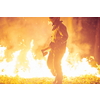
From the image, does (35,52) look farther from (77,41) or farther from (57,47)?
(77,41)

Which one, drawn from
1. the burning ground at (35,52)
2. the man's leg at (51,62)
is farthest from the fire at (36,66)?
the man's leg at (51,62)

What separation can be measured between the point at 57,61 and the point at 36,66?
0.54 m

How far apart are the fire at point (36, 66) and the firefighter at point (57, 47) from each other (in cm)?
13

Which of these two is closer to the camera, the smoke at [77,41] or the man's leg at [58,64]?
the man's leg at [58,64]

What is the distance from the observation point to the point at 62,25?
3324 millimetres

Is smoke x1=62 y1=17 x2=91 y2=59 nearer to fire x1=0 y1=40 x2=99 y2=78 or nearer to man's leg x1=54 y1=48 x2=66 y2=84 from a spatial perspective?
fire x1=0 y1=40 x2=99 y2=78

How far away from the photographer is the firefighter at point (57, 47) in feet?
10.7

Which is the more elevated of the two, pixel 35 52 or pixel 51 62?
pixel 35 52

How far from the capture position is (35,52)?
3428 mm

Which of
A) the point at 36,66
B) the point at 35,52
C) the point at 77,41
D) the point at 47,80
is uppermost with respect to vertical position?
the point at 77,41

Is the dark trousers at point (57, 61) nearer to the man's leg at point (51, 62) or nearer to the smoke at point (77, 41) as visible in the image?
the man's leg at point (51, 62)

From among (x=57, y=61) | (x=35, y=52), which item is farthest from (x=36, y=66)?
(x=57, y=61)
